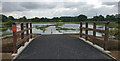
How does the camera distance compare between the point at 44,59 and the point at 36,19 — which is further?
the point at 36,19

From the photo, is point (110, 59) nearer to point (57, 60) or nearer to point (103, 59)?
point (103, 59)

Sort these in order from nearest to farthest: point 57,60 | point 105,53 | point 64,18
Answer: point 57,60 → point 105,53 → point 64,18

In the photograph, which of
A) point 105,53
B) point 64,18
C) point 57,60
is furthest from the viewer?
point 64,18

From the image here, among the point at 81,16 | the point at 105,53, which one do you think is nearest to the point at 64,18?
the point at 81,16

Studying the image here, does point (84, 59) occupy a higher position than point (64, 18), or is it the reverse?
point (64, 18)

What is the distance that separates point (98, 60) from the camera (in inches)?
129

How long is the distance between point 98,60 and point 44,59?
1.79 metres

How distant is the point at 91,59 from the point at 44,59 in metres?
1.58

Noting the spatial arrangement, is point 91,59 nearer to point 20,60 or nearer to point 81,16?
point 20,60

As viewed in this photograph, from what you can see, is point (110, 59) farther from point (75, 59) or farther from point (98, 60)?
point (75, 59)

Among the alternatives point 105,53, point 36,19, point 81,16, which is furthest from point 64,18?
point 105,53

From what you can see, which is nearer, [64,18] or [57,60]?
[57,60]

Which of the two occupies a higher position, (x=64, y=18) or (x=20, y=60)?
(x=64, y=18)

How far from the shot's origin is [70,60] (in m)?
3.24
